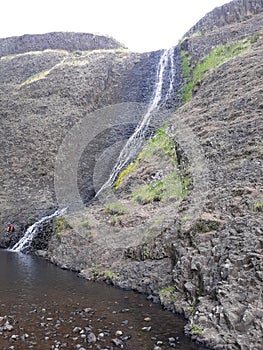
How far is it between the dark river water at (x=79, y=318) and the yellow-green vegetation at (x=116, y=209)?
17.3 ft

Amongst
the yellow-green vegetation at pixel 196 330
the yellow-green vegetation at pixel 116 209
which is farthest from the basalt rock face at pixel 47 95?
the yellow-green vegetation at pixel 196 330

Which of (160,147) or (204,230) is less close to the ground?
(160,147)

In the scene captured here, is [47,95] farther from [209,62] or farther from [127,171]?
[127,171]

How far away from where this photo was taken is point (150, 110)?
39969mm

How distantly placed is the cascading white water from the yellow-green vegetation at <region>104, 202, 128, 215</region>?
5.71 metres

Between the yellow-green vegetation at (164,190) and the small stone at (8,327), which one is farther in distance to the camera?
the yellow-green vegetation at (164,190)

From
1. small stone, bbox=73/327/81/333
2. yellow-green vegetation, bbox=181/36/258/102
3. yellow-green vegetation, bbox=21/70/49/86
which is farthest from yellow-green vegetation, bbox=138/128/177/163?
yellow-green vegetation, bbox=21/70/49/86

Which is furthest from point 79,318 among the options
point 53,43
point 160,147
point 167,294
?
point 53,43

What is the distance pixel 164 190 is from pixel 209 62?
77.5 feet

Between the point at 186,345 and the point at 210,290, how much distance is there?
213 centimetres

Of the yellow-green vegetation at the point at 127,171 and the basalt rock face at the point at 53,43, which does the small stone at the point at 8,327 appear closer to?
the yellow-green vegetation at the point at 127,171

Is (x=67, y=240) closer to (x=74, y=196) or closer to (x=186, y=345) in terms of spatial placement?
(x=74, y=196)

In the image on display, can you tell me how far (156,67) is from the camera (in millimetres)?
49969

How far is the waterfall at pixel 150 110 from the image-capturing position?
31.3 meters
